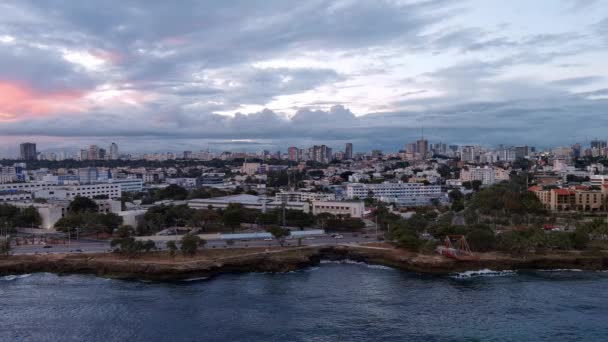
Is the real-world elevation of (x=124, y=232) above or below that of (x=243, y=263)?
above

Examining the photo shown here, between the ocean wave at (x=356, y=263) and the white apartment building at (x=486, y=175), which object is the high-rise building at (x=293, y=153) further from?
the ocean wave at (x=356, y=263)

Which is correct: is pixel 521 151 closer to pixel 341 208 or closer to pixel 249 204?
pixel 341 208

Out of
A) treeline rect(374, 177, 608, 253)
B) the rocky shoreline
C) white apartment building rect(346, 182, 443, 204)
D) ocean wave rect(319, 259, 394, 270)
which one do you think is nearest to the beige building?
treeline rect(374, 177, 608, 253)

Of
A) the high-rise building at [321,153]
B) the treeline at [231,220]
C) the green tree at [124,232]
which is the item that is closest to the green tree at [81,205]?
the treeline at [231,220]

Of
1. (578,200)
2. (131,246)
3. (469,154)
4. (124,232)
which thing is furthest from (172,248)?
(469,154)

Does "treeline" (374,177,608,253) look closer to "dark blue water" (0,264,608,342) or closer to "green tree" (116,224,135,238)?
"dark blue water" (0,264,608,342)

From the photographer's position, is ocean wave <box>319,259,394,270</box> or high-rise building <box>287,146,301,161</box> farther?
high-rise building <box>287,146,301,161</box>
